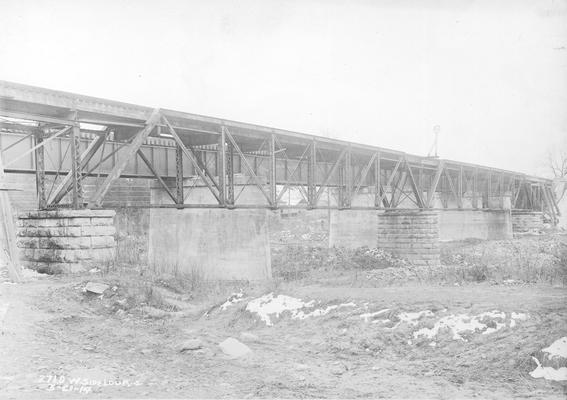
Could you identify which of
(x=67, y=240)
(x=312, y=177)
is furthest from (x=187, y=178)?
(x=67, y=240)

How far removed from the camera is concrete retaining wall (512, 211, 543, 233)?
171 feet

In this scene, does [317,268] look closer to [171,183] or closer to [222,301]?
[171,183]

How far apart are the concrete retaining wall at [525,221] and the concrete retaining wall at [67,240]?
154 feet

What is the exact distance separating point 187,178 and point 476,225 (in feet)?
99.6

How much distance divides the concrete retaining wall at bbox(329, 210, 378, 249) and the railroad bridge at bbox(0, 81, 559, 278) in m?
0.07

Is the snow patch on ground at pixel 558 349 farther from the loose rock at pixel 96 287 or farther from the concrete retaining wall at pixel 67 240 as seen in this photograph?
the concrete retaining wall at pixel 67 240

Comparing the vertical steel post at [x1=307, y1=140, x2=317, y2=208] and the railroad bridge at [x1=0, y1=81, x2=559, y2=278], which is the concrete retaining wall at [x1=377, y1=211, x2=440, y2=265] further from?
the vertical steel post at [x1=307, y1=140, x2=317, y2=208]

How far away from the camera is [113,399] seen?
19.1 ft

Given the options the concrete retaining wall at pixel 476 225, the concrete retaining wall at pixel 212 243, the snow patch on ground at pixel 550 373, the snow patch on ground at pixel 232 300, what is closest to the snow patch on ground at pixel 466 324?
the snow patch on ground at pixel 550 373

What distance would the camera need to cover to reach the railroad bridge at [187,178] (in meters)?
14.4

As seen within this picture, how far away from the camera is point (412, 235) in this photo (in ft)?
96.9

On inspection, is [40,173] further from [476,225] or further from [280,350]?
[476,225]

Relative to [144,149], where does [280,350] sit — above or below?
below

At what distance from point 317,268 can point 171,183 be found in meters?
8.66
